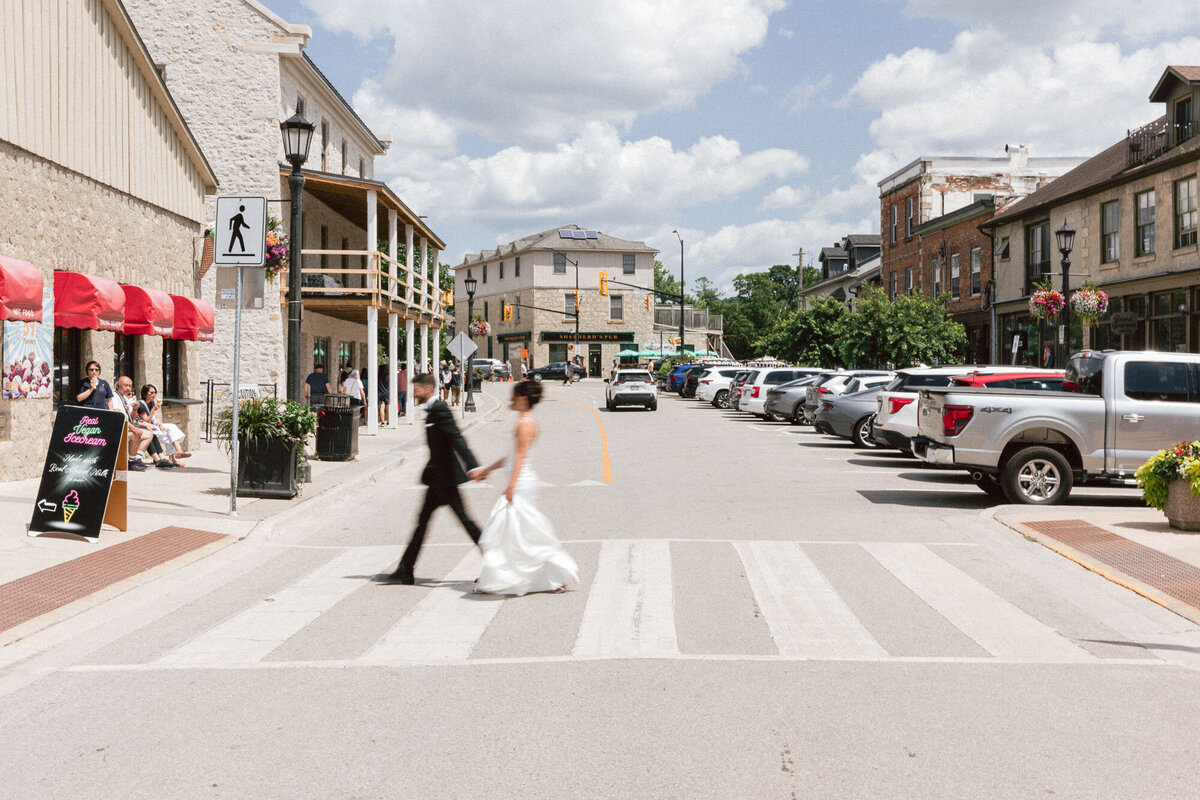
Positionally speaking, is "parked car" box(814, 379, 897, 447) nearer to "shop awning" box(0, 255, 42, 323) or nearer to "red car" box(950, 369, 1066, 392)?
"red car" box(950, 369, 1066, 392)

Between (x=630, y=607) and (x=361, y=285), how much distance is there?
2859 cm

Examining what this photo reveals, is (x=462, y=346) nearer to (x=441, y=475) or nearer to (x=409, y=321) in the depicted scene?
(x=409, y=321)

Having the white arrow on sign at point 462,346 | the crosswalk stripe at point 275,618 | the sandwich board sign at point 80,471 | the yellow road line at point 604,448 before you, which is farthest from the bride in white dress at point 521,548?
the white arrow on sign at point 462,346

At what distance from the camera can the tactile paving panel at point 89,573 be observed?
7938 millimetres

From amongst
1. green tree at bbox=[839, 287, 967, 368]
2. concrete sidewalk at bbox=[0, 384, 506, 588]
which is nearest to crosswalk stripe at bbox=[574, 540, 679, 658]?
concrete sidewalk at bbox=[0, 384, 506, 588]

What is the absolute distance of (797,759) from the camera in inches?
187

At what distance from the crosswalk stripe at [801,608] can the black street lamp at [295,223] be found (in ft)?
27.3

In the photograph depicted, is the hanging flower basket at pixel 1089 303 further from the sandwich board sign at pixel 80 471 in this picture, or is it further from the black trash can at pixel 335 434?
the sandwich board sign at pixel 80 471

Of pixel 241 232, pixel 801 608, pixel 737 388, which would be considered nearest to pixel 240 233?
pixel 241 232

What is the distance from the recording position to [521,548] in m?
8.33

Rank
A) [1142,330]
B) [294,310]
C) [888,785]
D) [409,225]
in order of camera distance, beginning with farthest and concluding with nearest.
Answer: [409,225]
[1142,330]
[294,310]
[888,785]

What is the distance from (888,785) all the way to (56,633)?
5.60 meters

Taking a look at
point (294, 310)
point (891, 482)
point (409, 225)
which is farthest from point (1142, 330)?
point (294, 310)

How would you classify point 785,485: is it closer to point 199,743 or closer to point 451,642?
point 451,642
